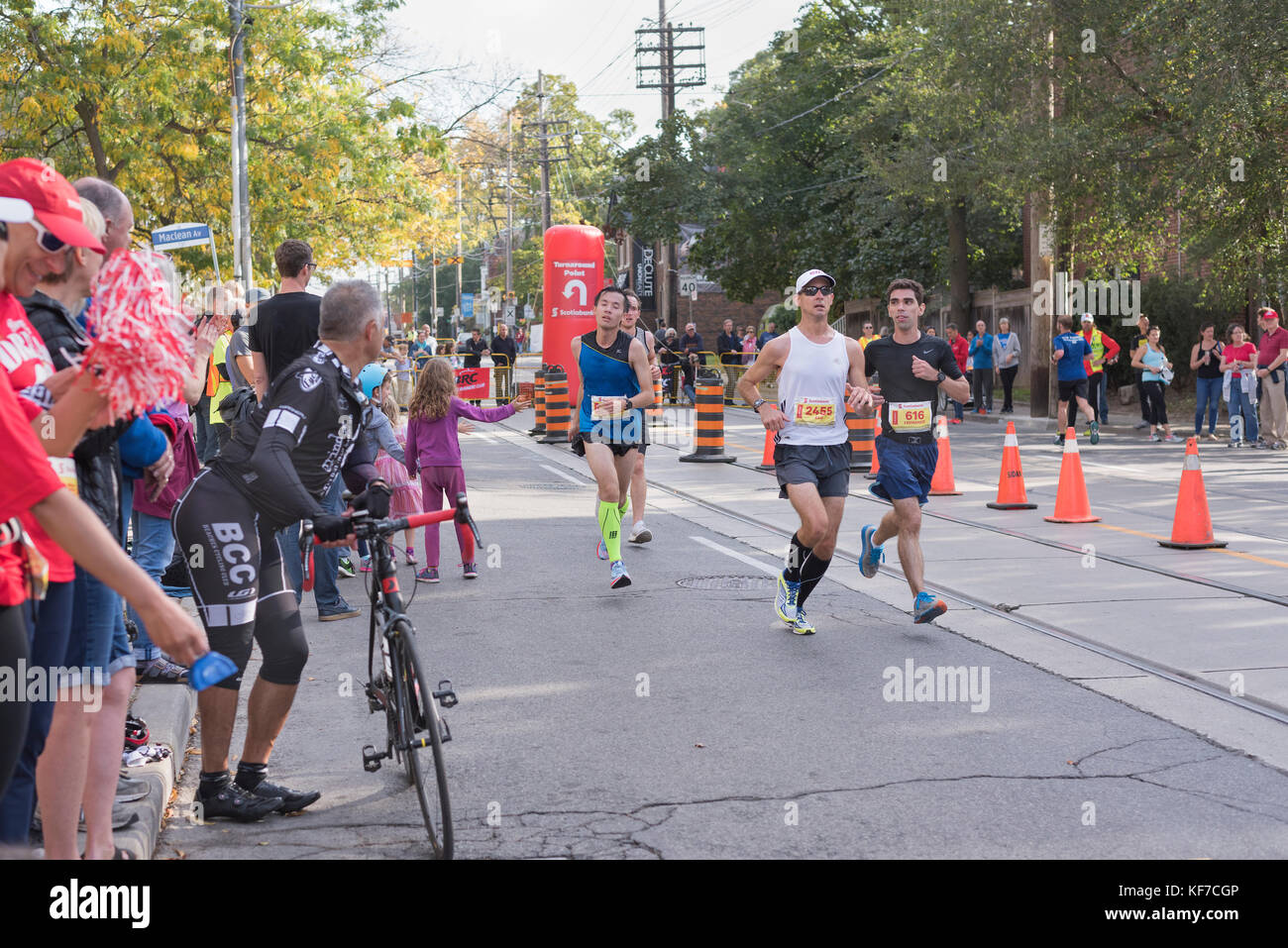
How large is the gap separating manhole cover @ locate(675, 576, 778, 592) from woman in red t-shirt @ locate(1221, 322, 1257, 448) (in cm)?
1215

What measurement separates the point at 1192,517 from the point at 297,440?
8058 millimetres

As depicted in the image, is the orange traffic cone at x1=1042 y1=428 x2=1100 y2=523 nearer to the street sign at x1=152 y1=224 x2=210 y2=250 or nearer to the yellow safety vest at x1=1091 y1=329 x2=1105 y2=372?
the yellow safety vest at x1=1091 y1=329 x2=1105 y2=372

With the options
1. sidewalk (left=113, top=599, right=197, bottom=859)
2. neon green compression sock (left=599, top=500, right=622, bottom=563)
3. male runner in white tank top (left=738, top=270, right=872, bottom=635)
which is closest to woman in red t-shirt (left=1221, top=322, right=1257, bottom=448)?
neon green compression sock (left=599, top=500, right=622, bottom=563)

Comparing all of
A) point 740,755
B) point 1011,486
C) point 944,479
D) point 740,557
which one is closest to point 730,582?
point 740,557

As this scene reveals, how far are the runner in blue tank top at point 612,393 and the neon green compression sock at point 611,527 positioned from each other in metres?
0.15

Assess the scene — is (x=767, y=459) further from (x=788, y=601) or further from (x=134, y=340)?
(x=134, y=340)

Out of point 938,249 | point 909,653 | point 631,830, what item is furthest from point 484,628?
point 938,249

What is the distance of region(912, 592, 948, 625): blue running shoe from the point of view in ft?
25.6

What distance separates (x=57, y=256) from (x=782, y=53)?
1716 inches

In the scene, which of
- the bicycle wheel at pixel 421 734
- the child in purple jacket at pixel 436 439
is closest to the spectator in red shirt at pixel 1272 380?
the child in purple jacket at pixel 436 439

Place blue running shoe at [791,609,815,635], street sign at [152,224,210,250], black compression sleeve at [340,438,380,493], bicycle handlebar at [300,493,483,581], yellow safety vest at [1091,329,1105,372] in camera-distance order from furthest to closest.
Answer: yellow safety vest at [1091,329,1105,372], street sign at [152,224,210,250], blue running shoe at [791,609,815,635], black compression sleeve at [340,438,380,493], bicycle handlebar at [300,493,483,581]

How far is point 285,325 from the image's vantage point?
294 inches

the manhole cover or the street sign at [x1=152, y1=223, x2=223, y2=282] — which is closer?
the manhole cover

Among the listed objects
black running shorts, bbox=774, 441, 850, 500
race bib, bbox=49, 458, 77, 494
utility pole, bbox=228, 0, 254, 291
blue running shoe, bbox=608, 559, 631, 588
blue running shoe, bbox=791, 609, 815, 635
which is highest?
utility pole, bbox=228, 0, 254, 291
